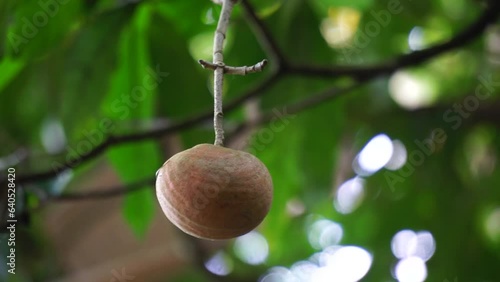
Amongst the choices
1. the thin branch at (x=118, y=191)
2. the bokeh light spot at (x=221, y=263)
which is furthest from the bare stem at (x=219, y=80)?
the bokeh light spot at (x=221, y=263)

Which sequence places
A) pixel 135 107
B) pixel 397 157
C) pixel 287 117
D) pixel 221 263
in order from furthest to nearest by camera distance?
pixel 221 263 < pixel 397 157 < pixel 287 117 < pixel 135 107

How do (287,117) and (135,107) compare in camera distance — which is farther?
(287,117)

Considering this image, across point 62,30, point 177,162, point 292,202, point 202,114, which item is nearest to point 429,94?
point 292,202

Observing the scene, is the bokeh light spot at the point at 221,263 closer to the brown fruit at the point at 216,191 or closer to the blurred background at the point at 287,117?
the blurred background at the point at 287,117

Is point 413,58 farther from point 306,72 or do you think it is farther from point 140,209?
point 140,209

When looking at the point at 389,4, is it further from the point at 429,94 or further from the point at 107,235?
the point at 107,235

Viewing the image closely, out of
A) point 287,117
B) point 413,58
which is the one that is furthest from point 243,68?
point 287,117

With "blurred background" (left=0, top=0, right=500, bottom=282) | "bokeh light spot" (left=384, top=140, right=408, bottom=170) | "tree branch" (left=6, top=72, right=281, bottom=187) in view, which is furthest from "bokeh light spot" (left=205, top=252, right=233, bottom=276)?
"tree branch" (left=6, top=72, right=281, bottom=187)
